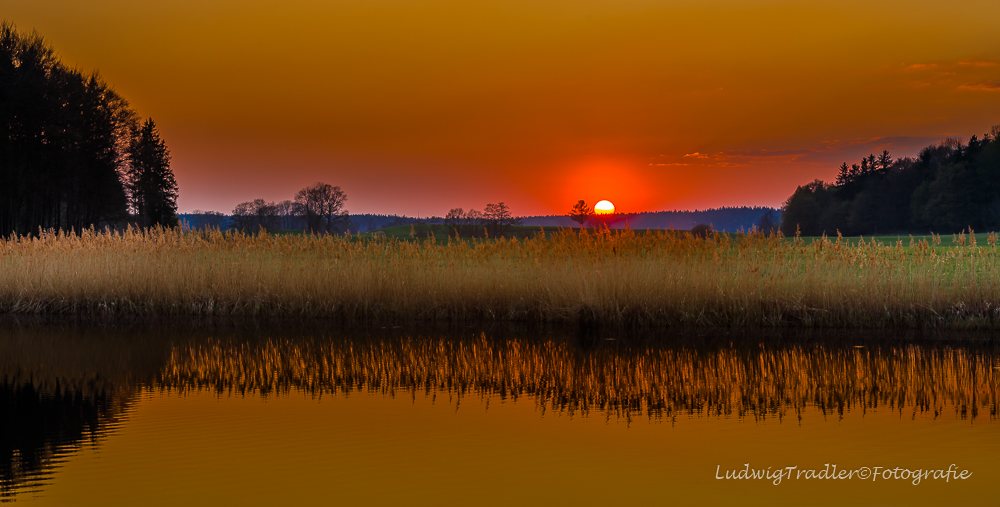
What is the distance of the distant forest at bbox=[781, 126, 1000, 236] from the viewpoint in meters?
73.6

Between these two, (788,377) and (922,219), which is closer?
(788,377)

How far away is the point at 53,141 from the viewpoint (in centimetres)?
3547

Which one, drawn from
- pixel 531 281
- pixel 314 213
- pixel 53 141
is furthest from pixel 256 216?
pixel 531 281

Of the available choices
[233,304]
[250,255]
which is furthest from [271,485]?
[250,255]

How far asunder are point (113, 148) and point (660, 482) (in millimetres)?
46357

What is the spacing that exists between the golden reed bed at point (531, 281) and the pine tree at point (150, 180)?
35755 millimetres

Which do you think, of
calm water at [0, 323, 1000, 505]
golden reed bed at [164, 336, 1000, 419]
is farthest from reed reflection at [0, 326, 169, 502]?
golden reed bed at [164, 336, 1000, 419]

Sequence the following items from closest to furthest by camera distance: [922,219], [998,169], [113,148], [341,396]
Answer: [341,396]
[113,148]
[998,169]
[922,219]

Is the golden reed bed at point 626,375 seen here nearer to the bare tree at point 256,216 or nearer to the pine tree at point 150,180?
the pine tree at point 150,180

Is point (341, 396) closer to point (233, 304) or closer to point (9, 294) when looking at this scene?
point (233, 304)

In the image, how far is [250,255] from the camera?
44.7 ft

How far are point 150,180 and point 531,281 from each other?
173 ft

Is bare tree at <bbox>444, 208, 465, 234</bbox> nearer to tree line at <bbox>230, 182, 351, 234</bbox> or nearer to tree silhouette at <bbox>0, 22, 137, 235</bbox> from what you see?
tree line at <bbox>230, 182, 351, 234</bbox>

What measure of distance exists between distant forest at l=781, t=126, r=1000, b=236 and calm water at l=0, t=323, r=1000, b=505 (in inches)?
2392
